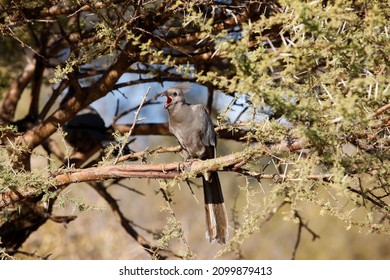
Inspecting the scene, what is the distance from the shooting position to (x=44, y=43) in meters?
4.80

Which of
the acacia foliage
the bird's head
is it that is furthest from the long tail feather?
the acacia foliage

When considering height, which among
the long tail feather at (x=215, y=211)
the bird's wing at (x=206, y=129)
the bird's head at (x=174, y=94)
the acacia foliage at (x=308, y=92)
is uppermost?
the acacia foliage at (x=308, y=92)

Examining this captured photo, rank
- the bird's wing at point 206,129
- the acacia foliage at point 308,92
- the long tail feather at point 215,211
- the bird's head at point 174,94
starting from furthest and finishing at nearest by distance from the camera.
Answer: the bird's head at point 174,94 < the bird's wing at point 206,129 < the long tail feather at point 215,211 < the acacia foliage at point 308,92

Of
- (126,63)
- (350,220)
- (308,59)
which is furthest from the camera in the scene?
(126,63)

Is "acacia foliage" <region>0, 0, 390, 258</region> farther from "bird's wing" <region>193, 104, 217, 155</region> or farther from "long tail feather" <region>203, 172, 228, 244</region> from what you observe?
"long tail feather" <region>203, 172, 228, 244</region>

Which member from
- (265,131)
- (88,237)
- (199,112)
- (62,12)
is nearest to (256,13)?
(199,112)

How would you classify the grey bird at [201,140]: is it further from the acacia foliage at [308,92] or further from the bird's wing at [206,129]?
the acacia foliage at [308,92]

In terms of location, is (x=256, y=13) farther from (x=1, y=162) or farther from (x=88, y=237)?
(x=88, y=237)

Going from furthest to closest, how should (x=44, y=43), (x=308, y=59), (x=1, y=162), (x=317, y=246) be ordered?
(x=317, y=246)
(x=44, y=43)
(x=1, y=162)
(x=308, y=59)

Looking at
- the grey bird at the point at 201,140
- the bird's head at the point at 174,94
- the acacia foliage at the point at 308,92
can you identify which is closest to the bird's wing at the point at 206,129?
the grey bird at the point at 201,140

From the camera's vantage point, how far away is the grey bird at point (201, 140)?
375 cm

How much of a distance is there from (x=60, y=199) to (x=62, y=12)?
1346mm

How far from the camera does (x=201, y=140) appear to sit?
12.9 feet

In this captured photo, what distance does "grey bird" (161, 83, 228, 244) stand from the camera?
3746 millimetres
